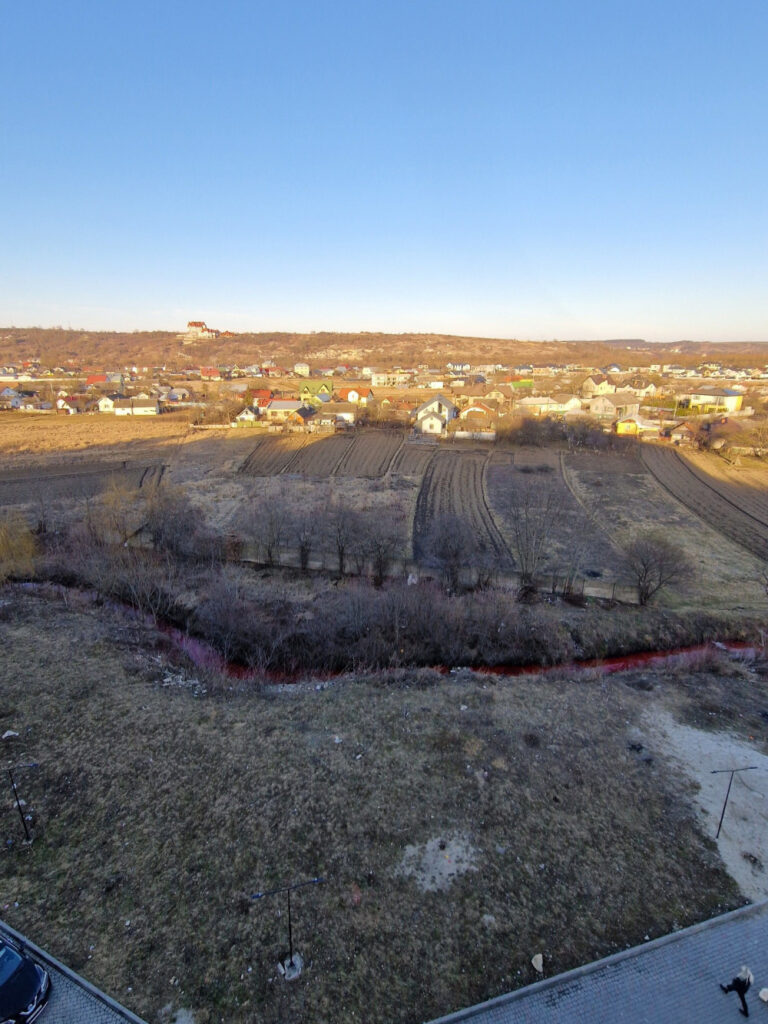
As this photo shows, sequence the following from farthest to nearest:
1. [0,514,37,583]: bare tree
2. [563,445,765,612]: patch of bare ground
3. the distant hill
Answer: the distant hill → [563,445,765,612]: patch of bare ground → [0,514,37,583]: bare tree

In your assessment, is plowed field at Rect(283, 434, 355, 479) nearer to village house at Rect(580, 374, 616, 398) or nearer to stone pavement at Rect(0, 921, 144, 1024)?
stone pavement at Rect(0, 921, 144, 1024)

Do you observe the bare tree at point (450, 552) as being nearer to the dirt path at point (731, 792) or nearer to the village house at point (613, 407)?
the dirt path at point (731, 792)

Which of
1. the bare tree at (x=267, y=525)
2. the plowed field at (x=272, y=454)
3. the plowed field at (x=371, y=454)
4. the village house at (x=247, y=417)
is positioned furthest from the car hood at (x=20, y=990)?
the village house at (x=247, y=417)

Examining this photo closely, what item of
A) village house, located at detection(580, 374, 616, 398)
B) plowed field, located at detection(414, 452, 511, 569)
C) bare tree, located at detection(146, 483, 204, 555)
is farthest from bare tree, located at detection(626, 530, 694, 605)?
village house, located at detection(580, 374, 616, 398)

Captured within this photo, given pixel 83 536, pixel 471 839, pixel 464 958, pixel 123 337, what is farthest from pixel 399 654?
pixel 123 337

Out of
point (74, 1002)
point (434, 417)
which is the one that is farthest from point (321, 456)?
point (74, 1002)

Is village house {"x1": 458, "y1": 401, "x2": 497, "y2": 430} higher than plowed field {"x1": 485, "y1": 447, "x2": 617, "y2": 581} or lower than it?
higher

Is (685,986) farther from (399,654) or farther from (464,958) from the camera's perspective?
A: (399,654)
